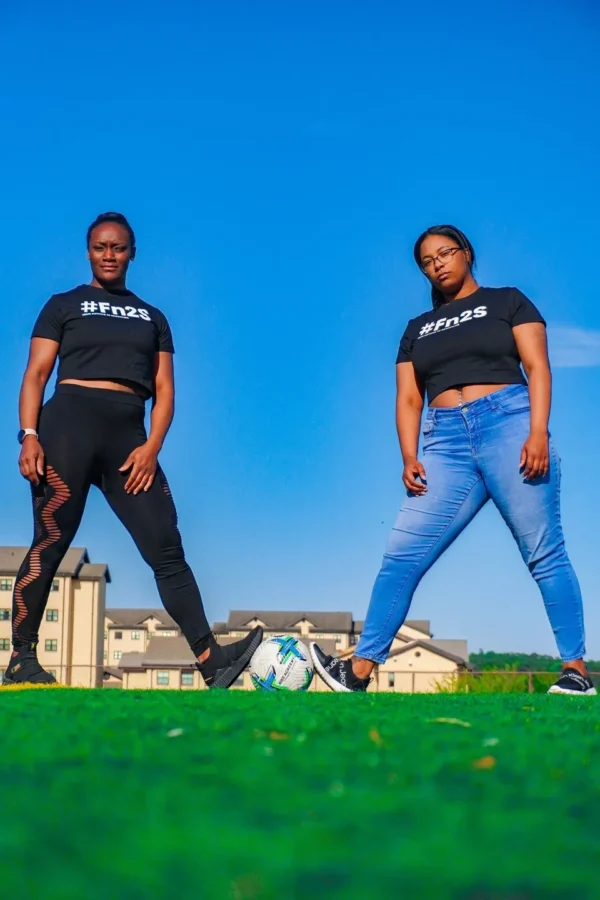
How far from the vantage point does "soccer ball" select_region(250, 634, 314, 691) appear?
18.7ft

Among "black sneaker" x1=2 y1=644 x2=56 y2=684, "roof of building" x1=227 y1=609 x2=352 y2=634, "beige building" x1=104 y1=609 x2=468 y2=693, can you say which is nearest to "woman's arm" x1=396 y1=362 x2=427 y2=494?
"black sneaker" x1=2 y1=644 x2=56 y2=684

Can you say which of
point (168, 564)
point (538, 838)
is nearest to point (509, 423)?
point (168, 564)

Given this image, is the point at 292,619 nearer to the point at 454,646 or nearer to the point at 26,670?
the point at 454,646

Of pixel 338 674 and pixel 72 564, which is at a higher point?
pixel 72 564

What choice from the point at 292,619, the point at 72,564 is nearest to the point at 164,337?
the point at 72,564

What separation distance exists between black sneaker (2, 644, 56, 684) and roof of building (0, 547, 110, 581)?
6900 cm

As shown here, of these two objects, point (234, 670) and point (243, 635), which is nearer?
point (234, 670)

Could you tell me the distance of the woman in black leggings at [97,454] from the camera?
563 centimetres

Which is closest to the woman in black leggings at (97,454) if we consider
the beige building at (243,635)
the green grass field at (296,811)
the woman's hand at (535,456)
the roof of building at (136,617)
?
the woman's hand at (535,456)

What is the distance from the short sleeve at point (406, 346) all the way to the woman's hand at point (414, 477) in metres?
0.66

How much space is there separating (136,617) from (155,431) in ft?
353

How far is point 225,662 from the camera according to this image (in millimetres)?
5758

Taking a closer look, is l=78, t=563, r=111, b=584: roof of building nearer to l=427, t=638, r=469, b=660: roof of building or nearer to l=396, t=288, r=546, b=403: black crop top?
l=427, t=638, r=469, b=660: roof of building

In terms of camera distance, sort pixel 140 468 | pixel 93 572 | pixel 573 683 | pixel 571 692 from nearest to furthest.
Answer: pixel 571 692 < pixel 573 683 < pixel 140 468 < pixel 93 572
